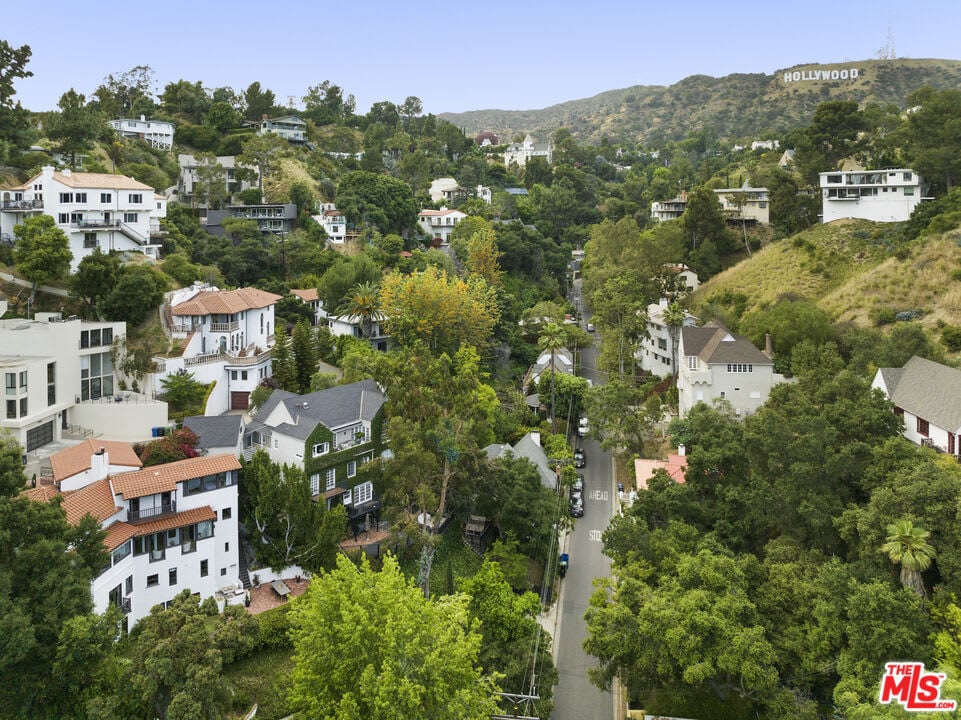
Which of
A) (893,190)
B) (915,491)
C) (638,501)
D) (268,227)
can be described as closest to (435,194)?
(268,227)

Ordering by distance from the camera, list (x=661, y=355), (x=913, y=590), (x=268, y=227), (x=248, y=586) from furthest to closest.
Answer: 1. (x=268, y=227)
2. (x=661, y=355)
3. (x=248, y=586)
4. (x=913, y=590)

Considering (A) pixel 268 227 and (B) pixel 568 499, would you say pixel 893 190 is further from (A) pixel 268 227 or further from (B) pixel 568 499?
(A) pixel 268 227

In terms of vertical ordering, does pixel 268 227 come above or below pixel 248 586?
above

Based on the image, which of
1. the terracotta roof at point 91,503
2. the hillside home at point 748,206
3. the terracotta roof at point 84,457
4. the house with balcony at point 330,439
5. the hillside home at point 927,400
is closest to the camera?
the terracotta roof at point 91,503

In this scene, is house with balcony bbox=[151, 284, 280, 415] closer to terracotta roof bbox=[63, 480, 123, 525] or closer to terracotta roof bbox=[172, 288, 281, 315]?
terracotta roof bbox=[172, 288, 281, 315]

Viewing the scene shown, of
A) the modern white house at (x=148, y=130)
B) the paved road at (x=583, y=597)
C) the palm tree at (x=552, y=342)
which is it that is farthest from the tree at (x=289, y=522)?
the modern white house at (x=148, y=130)

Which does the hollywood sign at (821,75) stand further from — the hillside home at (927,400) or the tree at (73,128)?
the tree at (73,128)

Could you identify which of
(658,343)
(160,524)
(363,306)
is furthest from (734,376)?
(160,524)
